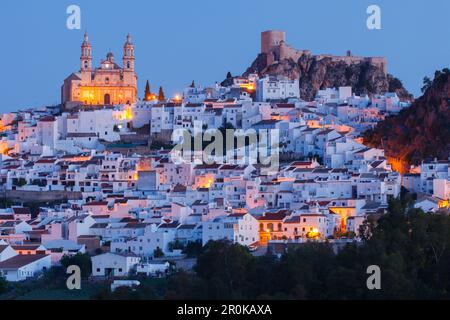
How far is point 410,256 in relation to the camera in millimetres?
38031

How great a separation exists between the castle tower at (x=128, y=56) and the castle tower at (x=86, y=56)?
5.85 feet

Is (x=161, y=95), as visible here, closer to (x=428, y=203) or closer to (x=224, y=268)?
(x=428, y=203)

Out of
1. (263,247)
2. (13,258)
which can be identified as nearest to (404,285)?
(263,247)

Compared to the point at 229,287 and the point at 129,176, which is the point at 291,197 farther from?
the point at 229,287

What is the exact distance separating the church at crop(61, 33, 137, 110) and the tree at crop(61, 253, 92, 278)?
25711 mm

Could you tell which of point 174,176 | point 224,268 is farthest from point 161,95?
point 224,268

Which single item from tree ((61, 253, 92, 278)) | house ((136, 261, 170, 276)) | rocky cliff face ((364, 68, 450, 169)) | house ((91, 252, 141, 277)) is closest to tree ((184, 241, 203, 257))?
house ((136, 261, 170, 276))

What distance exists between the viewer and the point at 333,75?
247 feet

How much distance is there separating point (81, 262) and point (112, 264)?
965 millimetres

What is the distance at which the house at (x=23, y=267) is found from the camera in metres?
43.1

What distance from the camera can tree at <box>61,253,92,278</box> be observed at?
140 feet

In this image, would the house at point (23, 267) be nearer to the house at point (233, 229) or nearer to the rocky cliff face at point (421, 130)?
the house at point (233, 229)

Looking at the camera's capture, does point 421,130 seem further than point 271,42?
No

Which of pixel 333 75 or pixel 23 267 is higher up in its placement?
pixel 333 75
